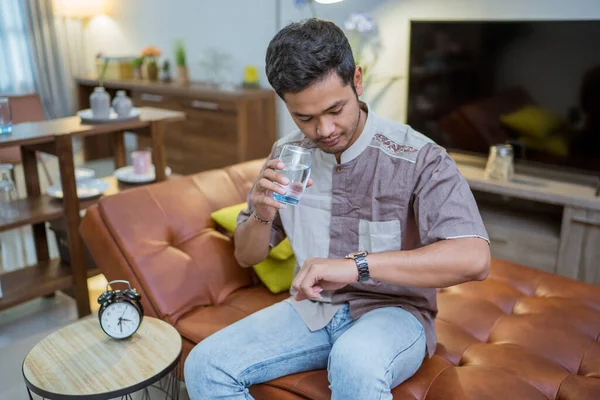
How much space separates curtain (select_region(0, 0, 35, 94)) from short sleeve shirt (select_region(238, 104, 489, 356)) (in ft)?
16.0

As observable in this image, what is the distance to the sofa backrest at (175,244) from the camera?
1.76 metres

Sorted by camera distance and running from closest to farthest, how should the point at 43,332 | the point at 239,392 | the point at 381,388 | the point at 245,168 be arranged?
the point at 381,388
the point at 239,392
the point at 245,168
the point at 43,332

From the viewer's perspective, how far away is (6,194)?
7.77 feet

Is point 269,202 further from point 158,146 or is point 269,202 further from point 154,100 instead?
point 154,100

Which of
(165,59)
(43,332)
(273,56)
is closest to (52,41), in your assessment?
(165,59)

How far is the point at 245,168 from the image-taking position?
225cm

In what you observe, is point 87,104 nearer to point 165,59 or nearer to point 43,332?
point 165,59

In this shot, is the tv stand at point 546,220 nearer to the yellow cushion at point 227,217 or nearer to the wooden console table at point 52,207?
the yellow cushion at point 227,217

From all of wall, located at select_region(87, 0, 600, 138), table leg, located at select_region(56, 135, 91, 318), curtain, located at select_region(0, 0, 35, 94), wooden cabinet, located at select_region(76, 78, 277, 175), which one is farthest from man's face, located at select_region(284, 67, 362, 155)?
curtain, located at select_region(0, 0, 35, 94)

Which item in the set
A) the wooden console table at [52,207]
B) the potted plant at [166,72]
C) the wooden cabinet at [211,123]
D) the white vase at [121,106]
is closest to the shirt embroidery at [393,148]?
the wooden console table at [52,207]

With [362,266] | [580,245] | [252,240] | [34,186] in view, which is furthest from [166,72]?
[362,266]

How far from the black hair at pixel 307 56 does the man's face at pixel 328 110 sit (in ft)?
0.05

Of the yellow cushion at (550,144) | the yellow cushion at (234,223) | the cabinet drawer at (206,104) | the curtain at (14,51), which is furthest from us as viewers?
the curtain at (14,51)

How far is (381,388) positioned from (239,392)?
0.36 metres
